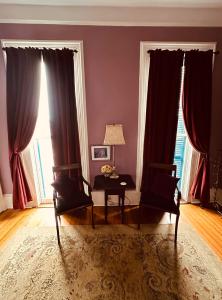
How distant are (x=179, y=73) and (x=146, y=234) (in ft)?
8.33

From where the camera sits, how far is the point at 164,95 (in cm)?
293

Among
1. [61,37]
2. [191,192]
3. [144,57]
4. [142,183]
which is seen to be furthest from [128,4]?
[191,192]

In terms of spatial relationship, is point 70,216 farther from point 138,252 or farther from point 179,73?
point 179,73

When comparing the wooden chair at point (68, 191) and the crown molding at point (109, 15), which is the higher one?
the crown molding at point (109, 15)

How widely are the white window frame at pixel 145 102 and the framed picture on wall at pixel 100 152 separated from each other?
557 mm

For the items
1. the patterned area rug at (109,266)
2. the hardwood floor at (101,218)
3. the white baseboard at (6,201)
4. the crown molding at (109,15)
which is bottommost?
the patterned area rug at (109,266)

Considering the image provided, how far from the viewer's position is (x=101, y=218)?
3.02 m

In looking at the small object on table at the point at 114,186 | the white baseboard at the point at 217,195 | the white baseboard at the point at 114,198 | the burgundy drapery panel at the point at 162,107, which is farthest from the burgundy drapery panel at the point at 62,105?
the white baseboard at the point at 217,195

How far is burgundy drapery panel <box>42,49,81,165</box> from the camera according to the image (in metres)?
2.77

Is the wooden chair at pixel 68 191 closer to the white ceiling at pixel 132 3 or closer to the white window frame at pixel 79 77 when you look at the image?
the white window frame at pixel 79 77

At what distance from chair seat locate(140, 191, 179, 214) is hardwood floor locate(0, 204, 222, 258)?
0.51m

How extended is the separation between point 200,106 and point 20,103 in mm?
2922

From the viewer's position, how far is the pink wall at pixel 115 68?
9.02ft

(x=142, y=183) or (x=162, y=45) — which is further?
(x=142, y=183)
